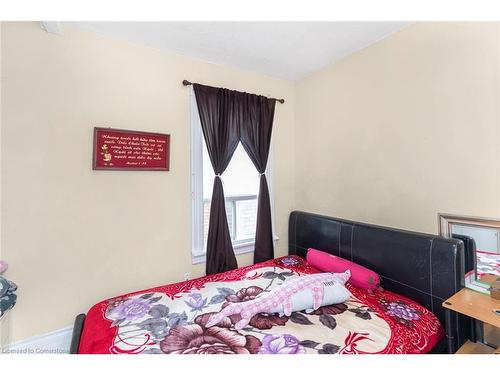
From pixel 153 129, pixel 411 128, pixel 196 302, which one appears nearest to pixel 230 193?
pixel 153 129

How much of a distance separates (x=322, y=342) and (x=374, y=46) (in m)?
2.32

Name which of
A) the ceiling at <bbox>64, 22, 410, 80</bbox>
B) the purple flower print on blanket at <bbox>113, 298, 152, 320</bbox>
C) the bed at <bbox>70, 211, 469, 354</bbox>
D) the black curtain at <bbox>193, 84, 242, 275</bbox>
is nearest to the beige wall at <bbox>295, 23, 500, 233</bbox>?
the ceiling at <bbox>64, 22, 410, 80</bbox>

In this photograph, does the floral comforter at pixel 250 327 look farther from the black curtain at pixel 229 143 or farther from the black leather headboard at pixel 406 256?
the black curtain at pixel 229 143

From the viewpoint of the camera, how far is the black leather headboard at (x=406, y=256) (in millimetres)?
1480

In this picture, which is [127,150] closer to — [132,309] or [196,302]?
[132,309]

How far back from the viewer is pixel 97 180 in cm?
188

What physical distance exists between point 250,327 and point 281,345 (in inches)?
8.6

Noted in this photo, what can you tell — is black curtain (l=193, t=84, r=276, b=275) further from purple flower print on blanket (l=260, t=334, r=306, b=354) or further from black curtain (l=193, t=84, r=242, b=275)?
purple flower print on blanket (l=260, t=334, r=306, b=354)

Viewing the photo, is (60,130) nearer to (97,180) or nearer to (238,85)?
(97,180)

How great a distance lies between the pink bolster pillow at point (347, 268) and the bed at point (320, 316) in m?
0.06

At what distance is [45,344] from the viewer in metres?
1.73

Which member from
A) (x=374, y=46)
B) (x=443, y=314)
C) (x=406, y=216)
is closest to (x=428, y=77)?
(x=374, y=46)

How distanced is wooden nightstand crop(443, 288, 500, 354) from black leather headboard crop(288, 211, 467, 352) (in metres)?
0.05

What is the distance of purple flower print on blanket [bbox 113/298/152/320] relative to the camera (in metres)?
1.47
